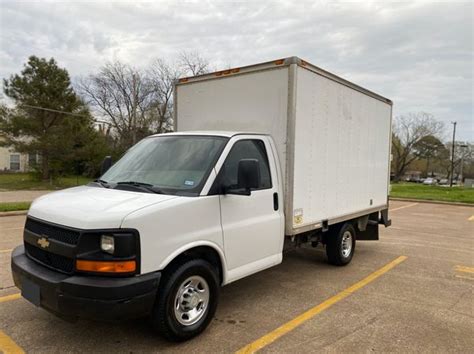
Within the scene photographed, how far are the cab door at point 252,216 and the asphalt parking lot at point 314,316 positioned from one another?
62 centimetres

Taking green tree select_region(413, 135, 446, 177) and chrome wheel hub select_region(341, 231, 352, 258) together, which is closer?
chrome wheel hub select_region(341, 231, 352, 258)

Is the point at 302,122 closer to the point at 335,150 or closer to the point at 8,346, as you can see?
the point at 335,150

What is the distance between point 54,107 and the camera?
28.2 m

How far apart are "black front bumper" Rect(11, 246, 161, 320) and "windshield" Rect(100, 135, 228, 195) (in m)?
1.00

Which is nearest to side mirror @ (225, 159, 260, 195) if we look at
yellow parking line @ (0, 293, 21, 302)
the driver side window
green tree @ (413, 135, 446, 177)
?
the driver side window

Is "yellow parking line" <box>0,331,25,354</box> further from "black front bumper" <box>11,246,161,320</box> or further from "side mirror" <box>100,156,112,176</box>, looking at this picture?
"side mirror" <box>100,156,112,176</box>

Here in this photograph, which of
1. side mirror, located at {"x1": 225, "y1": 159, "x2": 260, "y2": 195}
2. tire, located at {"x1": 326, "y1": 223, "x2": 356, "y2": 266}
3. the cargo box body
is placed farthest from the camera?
tire, located at {"x1": 326, "y1": 223, "x2": 356, "y2": 266}

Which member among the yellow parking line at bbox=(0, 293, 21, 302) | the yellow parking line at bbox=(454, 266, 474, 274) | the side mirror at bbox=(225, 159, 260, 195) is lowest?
the yellow parking line at bbox=(454, 266, 474, 274)

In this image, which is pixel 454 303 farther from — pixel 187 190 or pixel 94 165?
pixel 94 165

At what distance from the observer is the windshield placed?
3.90 m

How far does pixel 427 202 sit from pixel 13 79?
2947 centimetres

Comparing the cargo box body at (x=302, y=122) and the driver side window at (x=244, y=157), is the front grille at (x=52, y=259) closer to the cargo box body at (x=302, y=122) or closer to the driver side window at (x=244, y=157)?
the driver side window at (x=244, y=157)

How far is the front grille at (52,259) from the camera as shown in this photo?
127 inches

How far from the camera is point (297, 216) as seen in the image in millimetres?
4934
